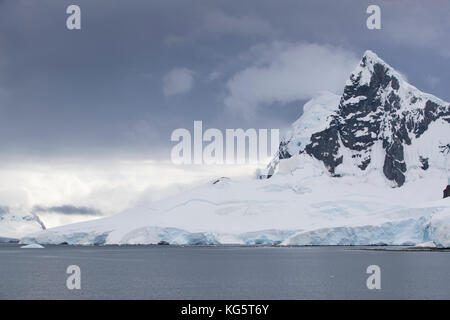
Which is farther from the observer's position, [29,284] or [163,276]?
[163,276]

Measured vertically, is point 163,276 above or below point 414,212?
below

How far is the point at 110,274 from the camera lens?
268 ft

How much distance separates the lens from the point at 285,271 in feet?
278

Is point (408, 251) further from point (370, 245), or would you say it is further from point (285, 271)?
point (285, 271)
